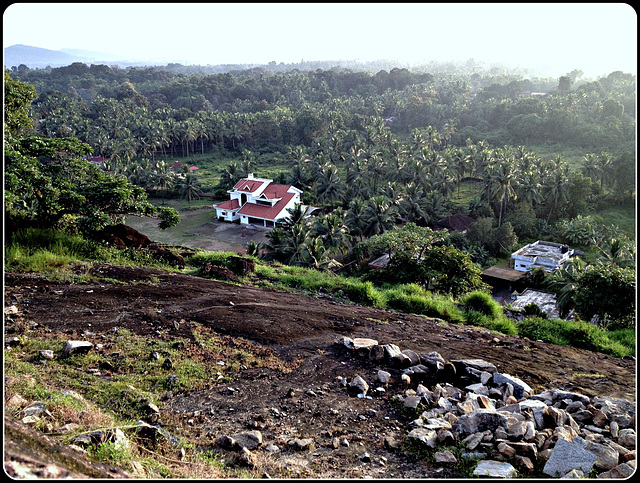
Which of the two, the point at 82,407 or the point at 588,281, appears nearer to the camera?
the point at 82,407

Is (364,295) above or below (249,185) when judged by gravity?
below

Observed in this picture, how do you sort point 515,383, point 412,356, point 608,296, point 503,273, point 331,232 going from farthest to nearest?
1. point 503,273
2. point 331,232
3. point 608,296
4. point 412,356
5. point 515,383

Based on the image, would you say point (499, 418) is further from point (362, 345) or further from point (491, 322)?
point (491, 322)

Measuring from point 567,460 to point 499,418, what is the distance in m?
0.96

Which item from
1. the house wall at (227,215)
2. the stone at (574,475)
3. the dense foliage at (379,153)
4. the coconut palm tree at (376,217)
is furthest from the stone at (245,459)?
the house wall at (227,215)

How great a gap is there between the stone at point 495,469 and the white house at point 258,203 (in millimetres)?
35400

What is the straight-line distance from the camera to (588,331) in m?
12.0

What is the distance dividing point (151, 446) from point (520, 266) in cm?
3003

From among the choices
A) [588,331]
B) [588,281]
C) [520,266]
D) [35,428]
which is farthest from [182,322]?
[520,266]

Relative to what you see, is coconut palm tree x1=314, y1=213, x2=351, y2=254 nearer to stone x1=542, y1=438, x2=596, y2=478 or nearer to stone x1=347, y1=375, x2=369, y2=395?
stone x1=347, y1=375, x2=369, y2=395

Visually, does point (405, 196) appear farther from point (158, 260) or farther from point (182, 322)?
point (182, 322)

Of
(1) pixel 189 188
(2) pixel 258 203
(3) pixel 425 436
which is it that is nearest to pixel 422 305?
(3) pixel 425 436

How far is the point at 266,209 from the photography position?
41.7m

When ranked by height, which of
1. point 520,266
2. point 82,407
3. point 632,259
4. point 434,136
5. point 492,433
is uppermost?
point 434,136
